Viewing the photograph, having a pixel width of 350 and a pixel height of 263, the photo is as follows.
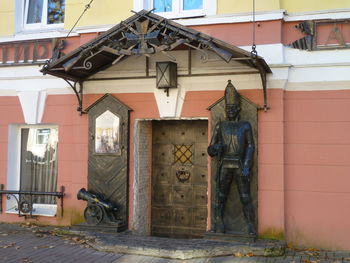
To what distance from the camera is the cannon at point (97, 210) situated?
300 inches

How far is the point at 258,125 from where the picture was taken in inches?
279

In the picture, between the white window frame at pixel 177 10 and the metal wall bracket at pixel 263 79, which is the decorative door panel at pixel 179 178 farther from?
the white window frame at pixel 177 10

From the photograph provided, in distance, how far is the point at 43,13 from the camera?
29.3 ft

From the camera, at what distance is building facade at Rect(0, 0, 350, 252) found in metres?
6.89

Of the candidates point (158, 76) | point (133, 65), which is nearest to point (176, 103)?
point (158, 76)

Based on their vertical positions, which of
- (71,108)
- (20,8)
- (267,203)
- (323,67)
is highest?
(20,8)

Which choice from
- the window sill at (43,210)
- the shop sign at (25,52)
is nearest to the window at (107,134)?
the window sill at (43,210)

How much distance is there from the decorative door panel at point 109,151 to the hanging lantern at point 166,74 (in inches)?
32.1

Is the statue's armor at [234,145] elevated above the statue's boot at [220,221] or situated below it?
above

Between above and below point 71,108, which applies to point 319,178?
below

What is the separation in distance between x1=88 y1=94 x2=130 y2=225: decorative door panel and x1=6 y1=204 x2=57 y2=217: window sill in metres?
1.06

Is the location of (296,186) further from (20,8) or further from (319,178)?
(20,8)

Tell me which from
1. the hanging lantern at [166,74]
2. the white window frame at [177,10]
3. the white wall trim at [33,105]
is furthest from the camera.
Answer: the white wall trim at [33,105]

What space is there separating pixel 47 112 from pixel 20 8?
229 centimetres
